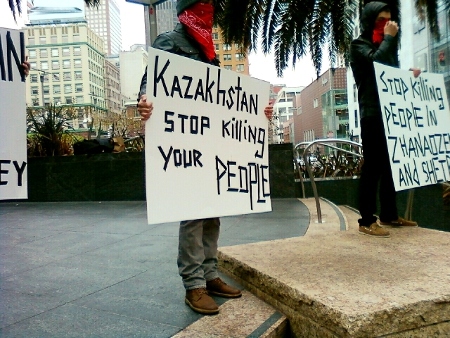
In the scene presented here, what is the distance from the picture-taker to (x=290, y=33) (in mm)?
8586

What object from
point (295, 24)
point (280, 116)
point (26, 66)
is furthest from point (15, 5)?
point (280, 116)

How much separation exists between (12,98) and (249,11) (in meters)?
7.15

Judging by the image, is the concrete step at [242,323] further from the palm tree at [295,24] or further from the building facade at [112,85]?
the building facade at [112,85]

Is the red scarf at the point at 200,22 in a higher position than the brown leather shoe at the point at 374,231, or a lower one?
higher

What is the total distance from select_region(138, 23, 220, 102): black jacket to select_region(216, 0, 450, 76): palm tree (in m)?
6.00

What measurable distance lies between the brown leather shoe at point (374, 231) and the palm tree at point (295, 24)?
5.61 m

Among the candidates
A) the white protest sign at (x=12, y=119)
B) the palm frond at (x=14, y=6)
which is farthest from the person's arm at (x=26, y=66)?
the palm frond at (x=14, y=6)

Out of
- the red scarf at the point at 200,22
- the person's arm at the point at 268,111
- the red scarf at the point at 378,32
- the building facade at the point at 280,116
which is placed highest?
the building facade at the point at 280,116

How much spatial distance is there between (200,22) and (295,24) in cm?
641

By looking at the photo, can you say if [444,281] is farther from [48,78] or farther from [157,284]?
[48,78]

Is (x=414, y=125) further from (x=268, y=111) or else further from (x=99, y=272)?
(x=99, y=272)

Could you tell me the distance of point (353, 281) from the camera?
93.1 inches

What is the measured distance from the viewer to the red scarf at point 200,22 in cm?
247

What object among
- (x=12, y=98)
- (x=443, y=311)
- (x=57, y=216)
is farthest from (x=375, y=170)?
(x=57, y=216)
